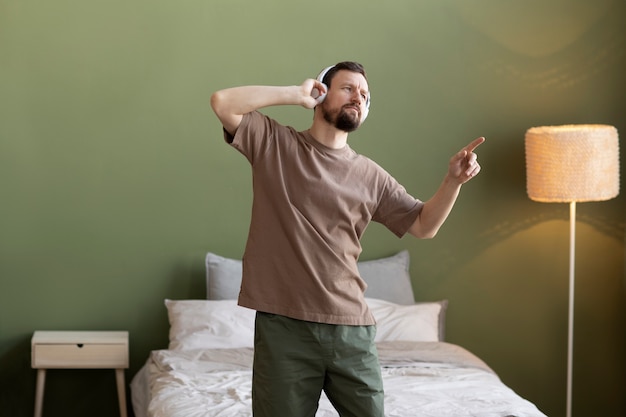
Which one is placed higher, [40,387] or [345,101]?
[345,101]

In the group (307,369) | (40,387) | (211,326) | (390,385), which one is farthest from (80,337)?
(307,369)

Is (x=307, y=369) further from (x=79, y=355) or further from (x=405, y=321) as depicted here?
(x=79, y=355)

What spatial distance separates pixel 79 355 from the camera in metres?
4.14

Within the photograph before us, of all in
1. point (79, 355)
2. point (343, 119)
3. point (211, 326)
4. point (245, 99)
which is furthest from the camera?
point (79, 355)

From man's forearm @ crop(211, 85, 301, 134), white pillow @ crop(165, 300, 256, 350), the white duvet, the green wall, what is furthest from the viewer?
the green wall

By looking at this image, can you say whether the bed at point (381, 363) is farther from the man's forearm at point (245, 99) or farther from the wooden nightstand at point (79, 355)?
the man's forearm at point (245, 99)

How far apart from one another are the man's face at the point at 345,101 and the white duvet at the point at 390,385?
108cm

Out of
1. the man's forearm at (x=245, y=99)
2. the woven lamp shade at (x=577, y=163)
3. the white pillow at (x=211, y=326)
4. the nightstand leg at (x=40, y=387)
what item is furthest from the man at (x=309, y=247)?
the nightstand leg at (x=40, y=387)

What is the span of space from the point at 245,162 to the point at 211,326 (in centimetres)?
82

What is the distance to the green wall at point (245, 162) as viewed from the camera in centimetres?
428

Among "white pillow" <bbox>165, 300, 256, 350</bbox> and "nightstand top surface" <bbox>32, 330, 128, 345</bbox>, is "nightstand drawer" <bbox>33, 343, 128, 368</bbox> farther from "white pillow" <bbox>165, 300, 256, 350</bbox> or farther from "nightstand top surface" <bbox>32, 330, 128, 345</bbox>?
"white pillow" <bbox>165, 300, 256, 350</bbox>

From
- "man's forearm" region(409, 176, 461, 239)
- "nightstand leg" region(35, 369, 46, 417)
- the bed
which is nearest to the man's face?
"man's forearm" region(409, 176, 461, 239)

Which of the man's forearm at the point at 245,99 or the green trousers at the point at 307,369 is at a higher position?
the man's forearm at the point at 245,99

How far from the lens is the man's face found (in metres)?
2.55
